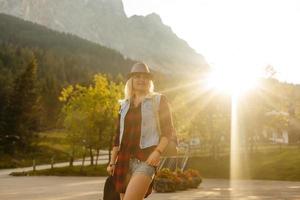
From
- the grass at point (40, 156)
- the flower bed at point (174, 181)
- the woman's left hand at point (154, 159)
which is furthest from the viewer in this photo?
the grass at point (40, 156)

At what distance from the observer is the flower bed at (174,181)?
2531 centimetres

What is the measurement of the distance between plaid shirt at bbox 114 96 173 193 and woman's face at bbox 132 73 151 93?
0.26 m

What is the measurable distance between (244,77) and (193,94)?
7.25 metres

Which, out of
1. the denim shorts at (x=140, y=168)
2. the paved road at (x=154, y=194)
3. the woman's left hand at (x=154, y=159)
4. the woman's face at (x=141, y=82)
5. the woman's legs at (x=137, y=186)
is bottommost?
the paved road at (x=154, y=194)

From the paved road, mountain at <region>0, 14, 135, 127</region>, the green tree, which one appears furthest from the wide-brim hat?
mountain at <region>0, 14, 135, 127</region>

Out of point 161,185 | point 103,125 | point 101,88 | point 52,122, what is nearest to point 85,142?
point 103,125

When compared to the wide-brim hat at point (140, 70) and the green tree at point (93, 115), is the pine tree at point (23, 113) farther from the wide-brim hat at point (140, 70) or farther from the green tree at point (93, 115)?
the wide-brim hat at point (140, 70)

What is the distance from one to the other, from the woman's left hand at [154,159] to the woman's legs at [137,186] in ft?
0.47

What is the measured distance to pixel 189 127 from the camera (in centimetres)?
5400

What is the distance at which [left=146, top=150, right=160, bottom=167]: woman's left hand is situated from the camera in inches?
191

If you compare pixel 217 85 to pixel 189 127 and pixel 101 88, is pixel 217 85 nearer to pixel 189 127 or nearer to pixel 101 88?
pixel 189 127

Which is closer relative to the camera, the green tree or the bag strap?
the bag strap

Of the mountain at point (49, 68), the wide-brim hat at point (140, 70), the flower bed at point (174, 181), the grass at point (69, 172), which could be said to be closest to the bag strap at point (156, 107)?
the wide-brim hat at point (140, 70)

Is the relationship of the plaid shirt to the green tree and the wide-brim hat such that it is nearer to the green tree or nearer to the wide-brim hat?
the wide-brim hat
